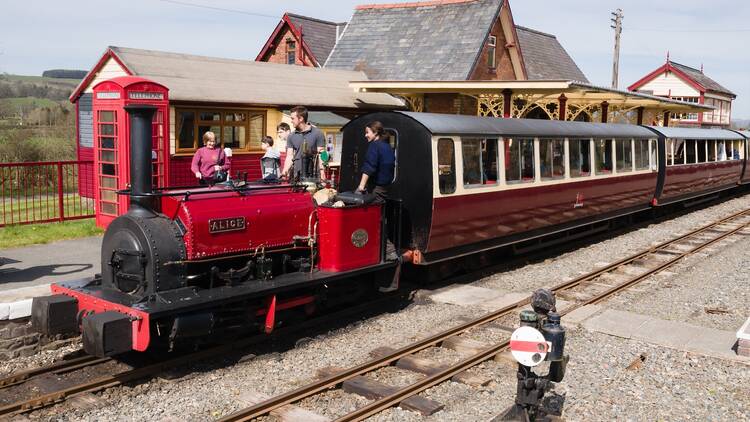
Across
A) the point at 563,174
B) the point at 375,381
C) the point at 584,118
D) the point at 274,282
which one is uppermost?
the point at 584,118

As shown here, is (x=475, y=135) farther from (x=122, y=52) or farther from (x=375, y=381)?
(x=122, y=52)

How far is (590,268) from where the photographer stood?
1173 centimetres

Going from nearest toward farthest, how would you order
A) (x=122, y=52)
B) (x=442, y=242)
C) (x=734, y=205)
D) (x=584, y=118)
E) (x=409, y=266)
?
(x=442, y=242)
(x=409, y=266)
(x=122, y=52)
(x=734, y=205)
(x=584, y=118)

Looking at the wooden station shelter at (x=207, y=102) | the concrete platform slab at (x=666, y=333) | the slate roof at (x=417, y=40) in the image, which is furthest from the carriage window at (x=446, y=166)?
the slate roof at (x=417, y=40)

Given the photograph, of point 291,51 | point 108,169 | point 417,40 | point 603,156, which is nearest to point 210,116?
point 108,169

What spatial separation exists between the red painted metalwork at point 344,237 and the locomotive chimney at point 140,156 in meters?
1.97

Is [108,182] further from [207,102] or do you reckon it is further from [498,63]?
[498,63]

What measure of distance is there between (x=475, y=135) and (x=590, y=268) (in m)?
3.65

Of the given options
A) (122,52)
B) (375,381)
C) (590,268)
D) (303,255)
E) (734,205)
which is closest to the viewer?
(375,381)

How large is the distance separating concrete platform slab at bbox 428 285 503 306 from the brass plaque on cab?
343cm

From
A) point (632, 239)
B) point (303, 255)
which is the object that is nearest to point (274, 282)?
point (303, 255)

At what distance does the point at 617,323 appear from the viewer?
329 inches

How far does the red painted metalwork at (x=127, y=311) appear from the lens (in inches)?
227

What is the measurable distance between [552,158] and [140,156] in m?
7.65
